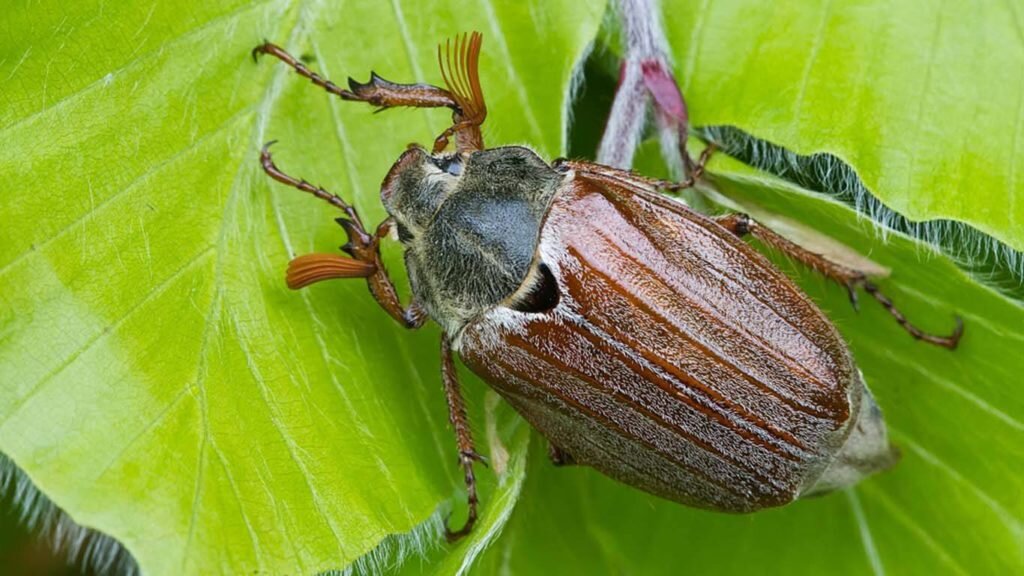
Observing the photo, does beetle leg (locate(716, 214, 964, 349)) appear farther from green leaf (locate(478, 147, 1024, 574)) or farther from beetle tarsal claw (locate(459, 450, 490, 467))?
beetle tarsal claw (locate(459, 450, 490, 467))

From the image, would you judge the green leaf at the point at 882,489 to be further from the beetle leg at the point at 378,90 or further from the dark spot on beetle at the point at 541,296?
→ the beetle leg at the point at 378,90

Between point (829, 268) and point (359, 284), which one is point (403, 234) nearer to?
point (359, 284)

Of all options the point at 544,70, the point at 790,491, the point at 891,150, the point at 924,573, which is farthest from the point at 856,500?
the point at 544,70

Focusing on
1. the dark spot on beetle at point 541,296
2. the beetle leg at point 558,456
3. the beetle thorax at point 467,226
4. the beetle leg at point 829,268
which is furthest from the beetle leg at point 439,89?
the beetle leg at point 558,456

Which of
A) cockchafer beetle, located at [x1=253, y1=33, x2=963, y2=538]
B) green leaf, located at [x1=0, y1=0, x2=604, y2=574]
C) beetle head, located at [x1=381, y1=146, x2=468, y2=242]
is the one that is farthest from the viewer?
beetle head, located at [x1=381, y1=146, x2=468, y2=242]

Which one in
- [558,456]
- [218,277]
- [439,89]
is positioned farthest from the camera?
[558,456]

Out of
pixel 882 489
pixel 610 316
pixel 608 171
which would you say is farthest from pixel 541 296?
pixel 882 489

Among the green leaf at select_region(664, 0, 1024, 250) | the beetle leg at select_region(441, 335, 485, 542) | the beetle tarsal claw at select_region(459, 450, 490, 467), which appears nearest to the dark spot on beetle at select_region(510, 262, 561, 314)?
the beetle leg at select_region(441, 335, 485, 542)
